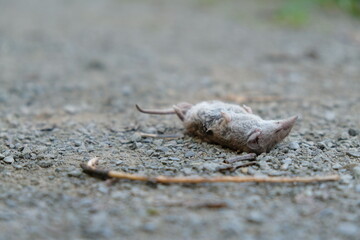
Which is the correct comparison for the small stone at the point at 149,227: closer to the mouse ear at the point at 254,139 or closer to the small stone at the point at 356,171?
the mouse ear at the point at 254,139

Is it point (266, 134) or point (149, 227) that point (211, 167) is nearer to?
point (266, 134)

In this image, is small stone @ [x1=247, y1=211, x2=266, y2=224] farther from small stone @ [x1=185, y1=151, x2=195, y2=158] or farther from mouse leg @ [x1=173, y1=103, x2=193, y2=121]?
mouse leg @ [x1=173, y1=103, x2=193, y2=121]

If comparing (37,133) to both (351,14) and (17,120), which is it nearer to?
(17,120)

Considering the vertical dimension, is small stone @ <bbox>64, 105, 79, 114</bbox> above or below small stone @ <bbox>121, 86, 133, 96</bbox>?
below

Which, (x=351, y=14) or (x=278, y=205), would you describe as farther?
(x=351, y=14)

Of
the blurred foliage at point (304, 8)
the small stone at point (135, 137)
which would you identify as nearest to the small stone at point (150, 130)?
the small stone at point (135, 137)

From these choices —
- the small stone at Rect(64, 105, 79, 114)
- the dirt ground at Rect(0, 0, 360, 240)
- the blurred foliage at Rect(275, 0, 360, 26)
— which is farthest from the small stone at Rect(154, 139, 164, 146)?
the blurred foliage at Rect(275, 0, 360, 26)

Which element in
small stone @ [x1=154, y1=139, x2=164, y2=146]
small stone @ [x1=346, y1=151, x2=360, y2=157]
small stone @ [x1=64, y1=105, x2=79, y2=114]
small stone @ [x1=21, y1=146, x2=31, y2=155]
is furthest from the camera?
small stone @ [x1=64, y1=105, x2=79, y2=114]

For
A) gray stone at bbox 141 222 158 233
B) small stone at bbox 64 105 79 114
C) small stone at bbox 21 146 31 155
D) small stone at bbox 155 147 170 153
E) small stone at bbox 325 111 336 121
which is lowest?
small stone at bbox 64 105 79 114

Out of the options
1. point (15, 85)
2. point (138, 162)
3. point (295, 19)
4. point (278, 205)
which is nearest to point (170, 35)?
point (295, 19)
